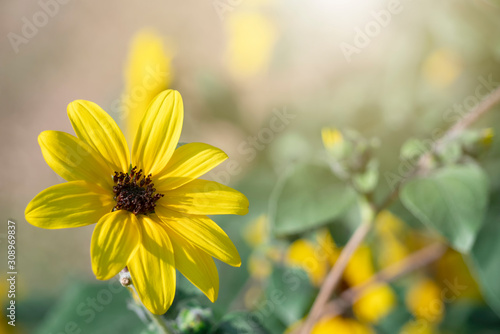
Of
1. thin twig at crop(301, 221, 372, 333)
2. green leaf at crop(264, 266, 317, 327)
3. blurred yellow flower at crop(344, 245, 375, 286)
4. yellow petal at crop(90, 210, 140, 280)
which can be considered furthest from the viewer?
blurred yellow flower at crop(344, 245, 375, 286)

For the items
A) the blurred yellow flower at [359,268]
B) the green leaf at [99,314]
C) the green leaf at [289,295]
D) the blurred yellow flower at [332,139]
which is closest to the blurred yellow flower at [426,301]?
the blurred yellow flower at [359,268]

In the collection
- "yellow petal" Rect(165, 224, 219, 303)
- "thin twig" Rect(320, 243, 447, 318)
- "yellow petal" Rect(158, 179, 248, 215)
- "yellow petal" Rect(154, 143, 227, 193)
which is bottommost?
"thin twig" Rect(320, 243, 447, 318)

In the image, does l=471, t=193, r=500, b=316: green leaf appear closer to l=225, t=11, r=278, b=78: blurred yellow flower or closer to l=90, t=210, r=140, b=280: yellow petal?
l=90, t=210, r=140, b=280: yellow petal

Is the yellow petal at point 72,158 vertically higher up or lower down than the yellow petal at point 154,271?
higher up

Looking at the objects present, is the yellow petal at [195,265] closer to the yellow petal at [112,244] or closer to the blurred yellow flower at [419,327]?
the yellow petal at [112,244]

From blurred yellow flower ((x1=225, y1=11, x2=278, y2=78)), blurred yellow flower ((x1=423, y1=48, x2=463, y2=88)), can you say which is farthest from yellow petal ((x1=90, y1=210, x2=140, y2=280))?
blurred yellow flower ((x1=225, y1=11, x2=278, y2=78))

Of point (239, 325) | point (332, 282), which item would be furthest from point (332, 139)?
point (239, 325)

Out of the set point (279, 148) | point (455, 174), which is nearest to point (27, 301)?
point (279, 148)

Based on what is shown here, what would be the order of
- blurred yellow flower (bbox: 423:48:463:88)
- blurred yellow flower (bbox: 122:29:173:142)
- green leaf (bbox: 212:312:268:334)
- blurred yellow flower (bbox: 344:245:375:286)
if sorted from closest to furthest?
green leaf (bbox: 212:312:268:334) → blurred yellow flower (bbox: 344:245:375:286) → blurred yellow flower (bbox: 122:29:173:142) → blurred yellow flower (bbox: 423:48:463:88)
